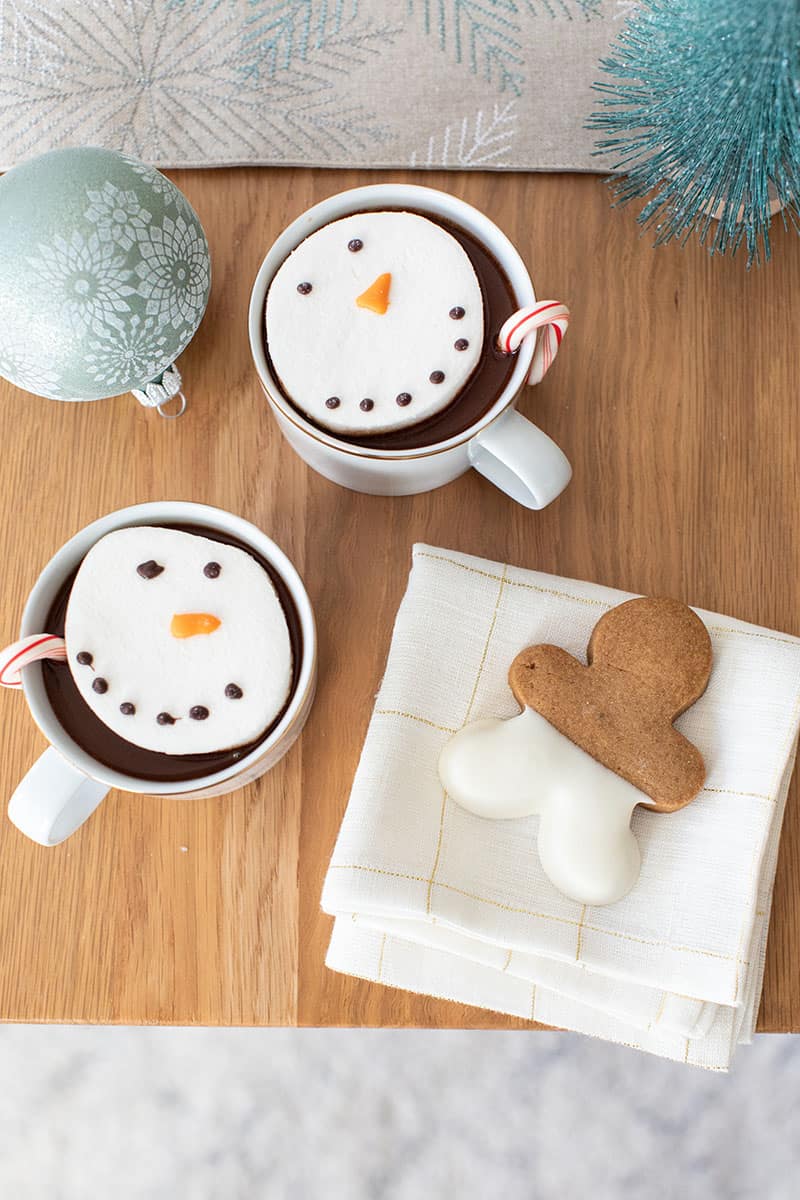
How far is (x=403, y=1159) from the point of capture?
Answer: 1004 millimetres

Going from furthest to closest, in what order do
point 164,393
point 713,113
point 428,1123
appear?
point 428,1123, point 164,393, point 713,113

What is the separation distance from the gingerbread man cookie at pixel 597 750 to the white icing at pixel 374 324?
14 cm

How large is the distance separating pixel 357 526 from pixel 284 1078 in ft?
2.33

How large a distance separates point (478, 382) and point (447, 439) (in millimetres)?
34

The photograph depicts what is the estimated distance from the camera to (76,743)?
0.46 metres

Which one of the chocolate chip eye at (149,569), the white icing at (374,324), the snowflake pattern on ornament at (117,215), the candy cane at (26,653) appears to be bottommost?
the candy cane at (26,653)

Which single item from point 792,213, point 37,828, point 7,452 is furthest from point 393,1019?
point 792,213

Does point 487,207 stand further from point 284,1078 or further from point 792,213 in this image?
point 284,1078

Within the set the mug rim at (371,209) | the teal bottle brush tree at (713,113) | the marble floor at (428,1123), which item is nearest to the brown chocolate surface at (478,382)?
the mug rim at (371,209)

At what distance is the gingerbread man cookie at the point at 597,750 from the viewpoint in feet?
1.52

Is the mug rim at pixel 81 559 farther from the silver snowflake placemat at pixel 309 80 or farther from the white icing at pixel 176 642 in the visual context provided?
the silver snowflake placemat at pixel 309 80

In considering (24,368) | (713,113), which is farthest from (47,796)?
(713,113)

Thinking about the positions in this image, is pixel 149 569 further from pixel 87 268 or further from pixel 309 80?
pixel 309 80

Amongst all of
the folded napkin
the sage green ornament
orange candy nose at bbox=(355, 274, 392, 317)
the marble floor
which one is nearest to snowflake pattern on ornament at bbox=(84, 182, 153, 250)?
the sage green ornament
